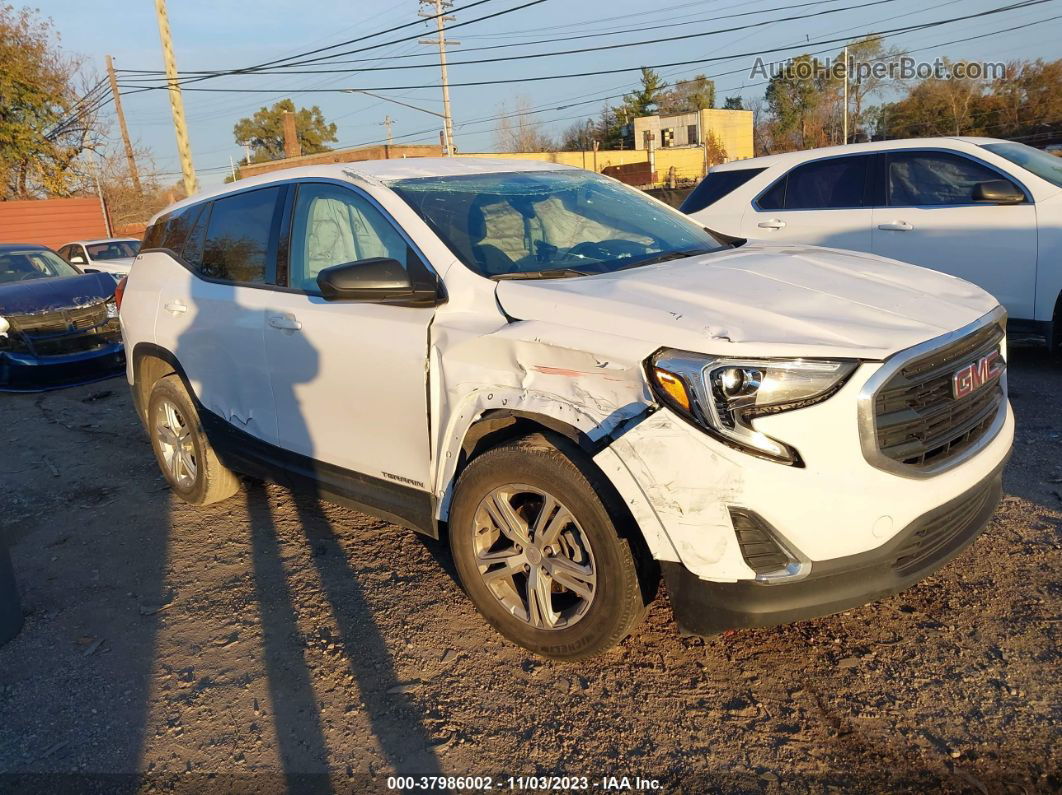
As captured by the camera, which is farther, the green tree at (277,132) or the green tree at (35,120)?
the green tree at (277,132)

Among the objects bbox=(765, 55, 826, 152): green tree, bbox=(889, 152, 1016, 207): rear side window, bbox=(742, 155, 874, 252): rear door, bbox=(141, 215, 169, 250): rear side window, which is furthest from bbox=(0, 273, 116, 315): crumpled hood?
bbox=(765, 55, 826, 152): green tree

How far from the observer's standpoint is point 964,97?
40.8 metres

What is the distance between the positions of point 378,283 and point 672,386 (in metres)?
1.27

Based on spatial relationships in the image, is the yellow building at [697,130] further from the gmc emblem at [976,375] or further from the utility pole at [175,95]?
the gmc emblem at [976,375]

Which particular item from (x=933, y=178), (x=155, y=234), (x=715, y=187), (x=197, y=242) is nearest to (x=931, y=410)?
(x=197, y=242)

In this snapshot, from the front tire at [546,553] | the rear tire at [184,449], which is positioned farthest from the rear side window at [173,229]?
the front tire at [546,553]

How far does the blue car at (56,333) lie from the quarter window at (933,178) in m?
7.64

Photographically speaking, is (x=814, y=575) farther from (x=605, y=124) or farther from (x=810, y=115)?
(x=605, y=124)

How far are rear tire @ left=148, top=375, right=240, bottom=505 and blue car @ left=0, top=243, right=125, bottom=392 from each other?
3966 mm

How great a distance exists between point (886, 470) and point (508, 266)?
1.60m

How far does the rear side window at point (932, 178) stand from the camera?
6.65 meters

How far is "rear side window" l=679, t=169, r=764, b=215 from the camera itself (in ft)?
26.0

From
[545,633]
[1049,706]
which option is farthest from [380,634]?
[1049,706]

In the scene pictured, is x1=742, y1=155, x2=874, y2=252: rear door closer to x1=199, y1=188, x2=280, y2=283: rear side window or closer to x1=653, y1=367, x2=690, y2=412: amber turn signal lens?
x1=199, y1=188, x2=280, y2=283: rear side window
